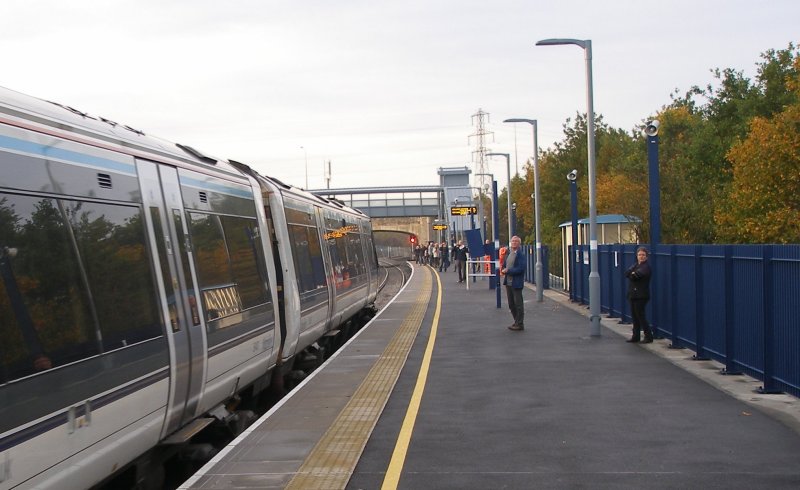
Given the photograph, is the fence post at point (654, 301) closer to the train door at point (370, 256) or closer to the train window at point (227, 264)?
the train window at point (227, 264)

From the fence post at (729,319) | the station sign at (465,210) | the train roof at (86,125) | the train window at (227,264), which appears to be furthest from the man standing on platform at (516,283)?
the station sign at (465,210)

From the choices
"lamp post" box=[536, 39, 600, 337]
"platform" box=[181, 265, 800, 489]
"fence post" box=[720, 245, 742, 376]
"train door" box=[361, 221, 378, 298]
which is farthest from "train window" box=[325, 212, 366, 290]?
"fence post" box=[720, 245, 742, 376]

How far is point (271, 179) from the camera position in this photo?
46.3 ft

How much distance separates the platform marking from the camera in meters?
6.87

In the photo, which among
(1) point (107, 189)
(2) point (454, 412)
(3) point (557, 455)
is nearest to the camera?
(1) point (107, 189)

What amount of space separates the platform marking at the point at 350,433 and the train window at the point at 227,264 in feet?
4.81

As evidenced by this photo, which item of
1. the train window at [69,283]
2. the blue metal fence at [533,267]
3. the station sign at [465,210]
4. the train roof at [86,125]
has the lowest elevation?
the blue metal fence at [533,267]

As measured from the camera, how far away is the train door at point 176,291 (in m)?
7.47

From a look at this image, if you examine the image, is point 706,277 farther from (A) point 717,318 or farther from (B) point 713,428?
(B) point 713,428

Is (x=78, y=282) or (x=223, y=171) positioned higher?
(x=223, y=171)

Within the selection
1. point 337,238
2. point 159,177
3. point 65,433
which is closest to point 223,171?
point 159,177

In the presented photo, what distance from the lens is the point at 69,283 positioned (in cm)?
572

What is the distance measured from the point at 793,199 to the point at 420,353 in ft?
124

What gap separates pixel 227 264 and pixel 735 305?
20.4 feet
